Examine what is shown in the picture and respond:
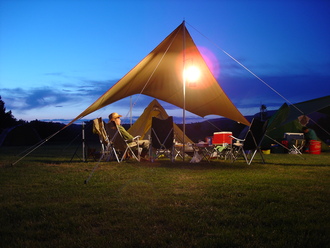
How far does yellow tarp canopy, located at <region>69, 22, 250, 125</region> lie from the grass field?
270 cm

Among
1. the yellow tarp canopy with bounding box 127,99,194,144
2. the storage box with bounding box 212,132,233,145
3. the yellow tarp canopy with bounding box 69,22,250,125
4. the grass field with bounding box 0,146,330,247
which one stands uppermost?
the yellow tarp canopy with bounding box 69,22,250,125

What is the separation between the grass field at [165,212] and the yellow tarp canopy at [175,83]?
270cm

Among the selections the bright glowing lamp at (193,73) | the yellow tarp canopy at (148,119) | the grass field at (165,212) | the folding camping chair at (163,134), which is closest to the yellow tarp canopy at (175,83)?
the bright glowing lamp at (193,73)

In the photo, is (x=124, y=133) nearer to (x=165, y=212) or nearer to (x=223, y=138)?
(x=223, y=138)

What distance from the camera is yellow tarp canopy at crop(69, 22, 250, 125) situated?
658 cm

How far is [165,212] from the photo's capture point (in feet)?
8.66

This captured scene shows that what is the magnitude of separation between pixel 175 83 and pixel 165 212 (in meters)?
6.33

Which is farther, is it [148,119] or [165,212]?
[148,119]

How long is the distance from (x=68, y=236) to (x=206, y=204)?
50.7 inches

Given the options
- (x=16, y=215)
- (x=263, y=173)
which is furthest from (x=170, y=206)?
(x=263, y=173)

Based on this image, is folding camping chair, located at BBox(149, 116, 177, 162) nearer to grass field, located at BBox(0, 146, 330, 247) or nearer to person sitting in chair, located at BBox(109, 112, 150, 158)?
person sitting in chair, located at BBox(109, 112, 150, 158)

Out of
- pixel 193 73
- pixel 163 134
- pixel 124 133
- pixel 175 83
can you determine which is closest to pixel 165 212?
pixel 163 134

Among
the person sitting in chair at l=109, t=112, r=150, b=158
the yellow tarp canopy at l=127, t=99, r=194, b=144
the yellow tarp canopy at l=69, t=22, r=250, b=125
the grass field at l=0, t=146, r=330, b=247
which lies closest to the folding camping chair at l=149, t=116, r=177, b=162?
the person sitting in chair at l=109, t=112, r=150, b=158

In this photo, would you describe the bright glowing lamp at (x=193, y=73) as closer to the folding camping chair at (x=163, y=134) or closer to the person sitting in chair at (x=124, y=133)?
the folding camping chair at (x=163, y=134)
